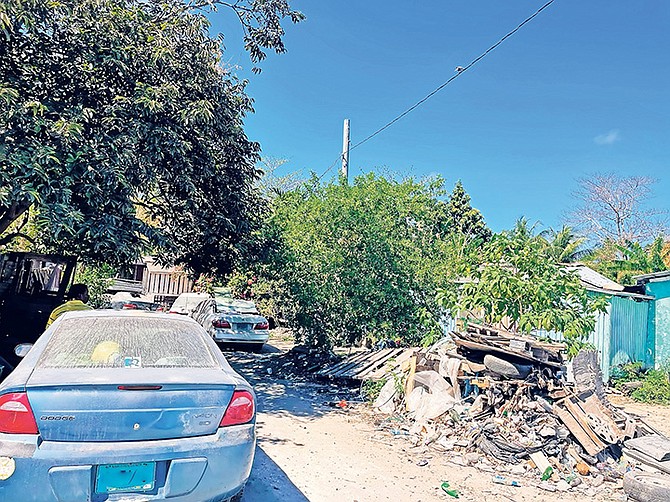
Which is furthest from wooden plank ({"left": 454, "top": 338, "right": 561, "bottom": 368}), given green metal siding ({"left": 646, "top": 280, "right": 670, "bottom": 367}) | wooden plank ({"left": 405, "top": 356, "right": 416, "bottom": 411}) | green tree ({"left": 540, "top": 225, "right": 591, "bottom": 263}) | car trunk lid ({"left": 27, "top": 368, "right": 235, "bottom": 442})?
green tree ({"left": 540, "top": 225, "right": 591, "bottom": 263})

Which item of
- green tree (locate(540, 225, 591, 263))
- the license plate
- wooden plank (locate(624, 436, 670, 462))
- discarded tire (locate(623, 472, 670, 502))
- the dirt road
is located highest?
green tree (locate(540, 225, 591, 263))

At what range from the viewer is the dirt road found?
15.7ft

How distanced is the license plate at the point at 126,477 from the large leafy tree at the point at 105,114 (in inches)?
169

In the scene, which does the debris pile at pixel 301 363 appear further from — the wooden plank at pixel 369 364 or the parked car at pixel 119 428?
the parked car at pixel 119 428

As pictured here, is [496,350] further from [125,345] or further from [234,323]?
[234,323]

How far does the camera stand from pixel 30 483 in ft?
9.29

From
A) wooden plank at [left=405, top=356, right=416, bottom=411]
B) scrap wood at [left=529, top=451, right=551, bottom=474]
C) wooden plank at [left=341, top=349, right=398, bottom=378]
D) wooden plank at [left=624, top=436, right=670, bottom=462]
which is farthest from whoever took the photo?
wooden plank at [left=341, top=349, right=398, bottom=378]

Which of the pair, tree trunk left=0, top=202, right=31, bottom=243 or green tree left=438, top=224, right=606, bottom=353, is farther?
tree trunk left=0, top=202, right=31, bottom=243

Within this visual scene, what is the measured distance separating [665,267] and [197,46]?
698 inches

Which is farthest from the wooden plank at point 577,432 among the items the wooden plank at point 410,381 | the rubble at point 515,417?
the wooden plank at point 410,381

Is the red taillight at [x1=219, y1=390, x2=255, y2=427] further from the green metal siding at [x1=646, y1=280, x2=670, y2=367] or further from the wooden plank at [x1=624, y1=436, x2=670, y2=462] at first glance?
the green metal siding at [x1=646, y1=280, x2=670, y2=367]

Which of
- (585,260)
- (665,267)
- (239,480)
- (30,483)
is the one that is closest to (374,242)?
(239,480)

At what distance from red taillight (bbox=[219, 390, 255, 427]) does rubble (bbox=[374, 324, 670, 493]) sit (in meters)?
3.28

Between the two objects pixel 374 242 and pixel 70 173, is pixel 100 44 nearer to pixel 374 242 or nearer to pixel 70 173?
pixel 70 173
